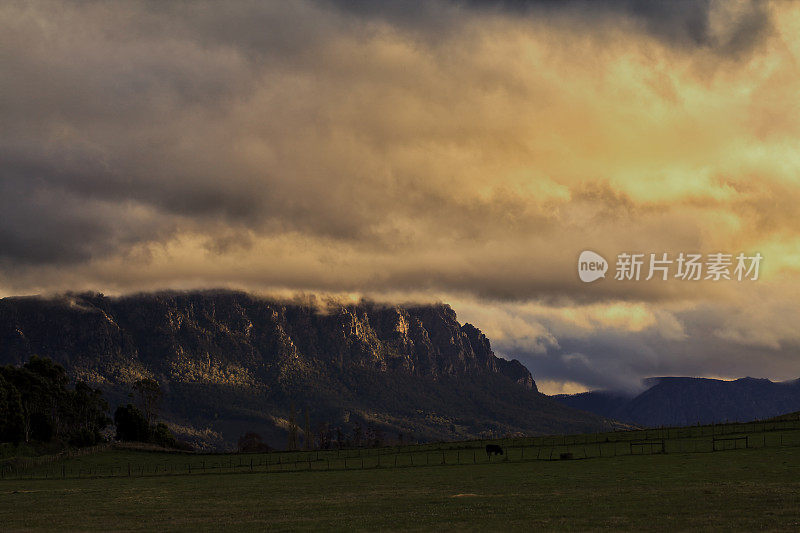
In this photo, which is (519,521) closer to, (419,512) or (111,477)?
(419,512)

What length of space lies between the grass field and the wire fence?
82.7 inches

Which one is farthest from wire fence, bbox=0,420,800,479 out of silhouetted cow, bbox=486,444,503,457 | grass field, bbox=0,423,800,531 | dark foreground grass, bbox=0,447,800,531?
dark foreground grass, bbox=0,447,800,531

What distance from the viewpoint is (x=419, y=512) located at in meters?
61.2

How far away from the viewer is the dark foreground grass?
52125 millimetres

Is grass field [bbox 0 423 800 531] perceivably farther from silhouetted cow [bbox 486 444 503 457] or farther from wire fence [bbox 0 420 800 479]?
silhouetted cow [bbox 486 444 503 457]

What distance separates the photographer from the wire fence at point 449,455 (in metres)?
141

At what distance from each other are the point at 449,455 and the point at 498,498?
10113 centimetres

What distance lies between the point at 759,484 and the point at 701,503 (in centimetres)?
1459

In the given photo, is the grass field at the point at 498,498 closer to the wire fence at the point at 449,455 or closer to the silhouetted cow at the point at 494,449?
the wire fence at the point at 449,455

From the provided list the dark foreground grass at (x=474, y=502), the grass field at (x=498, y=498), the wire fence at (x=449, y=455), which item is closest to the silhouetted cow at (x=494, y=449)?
the wire fence at (x=449, y=455)

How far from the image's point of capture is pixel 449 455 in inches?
6658

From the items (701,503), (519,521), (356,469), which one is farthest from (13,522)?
(356,469)

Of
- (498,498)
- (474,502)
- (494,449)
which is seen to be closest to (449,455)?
(494,449)

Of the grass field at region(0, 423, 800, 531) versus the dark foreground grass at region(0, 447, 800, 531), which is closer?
the dark foreground grass at region(0, 447, 800, 531)
